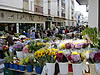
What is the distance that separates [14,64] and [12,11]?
1180cm

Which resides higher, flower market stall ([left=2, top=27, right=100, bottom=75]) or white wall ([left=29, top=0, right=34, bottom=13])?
white wall ([left=29, top=0, right=34, bottom=13])

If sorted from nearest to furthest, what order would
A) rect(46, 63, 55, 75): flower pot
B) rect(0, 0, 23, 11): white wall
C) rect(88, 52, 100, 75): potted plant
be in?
1. rect(88, 52, 100, 75): potted plant
2. rect(46, 63, 55, 75): flower pot
3. rect(0, 0, 23, 11): white wall

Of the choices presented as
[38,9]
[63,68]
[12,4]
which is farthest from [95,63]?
[38,9]

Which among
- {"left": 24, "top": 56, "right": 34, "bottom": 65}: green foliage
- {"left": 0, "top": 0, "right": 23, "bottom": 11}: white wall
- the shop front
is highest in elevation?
{"left": 0, "top": 0, "right": 23, "bottom": 11}: white wall

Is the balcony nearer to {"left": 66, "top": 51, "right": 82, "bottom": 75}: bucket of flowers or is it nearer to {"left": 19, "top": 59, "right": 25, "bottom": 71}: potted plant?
{"left": 19, "top": 59, "right": 25, "bottom": 71}: potted plant

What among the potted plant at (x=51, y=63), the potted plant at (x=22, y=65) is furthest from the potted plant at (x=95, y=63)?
the potted plant at (x=22, y=65)

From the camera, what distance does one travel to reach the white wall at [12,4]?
1416 centimetres

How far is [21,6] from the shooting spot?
1775cm

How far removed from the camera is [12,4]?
15797 mm

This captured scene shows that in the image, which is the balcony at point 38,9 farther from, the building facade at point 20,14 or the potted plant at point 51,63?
the potted plant at point 51,63

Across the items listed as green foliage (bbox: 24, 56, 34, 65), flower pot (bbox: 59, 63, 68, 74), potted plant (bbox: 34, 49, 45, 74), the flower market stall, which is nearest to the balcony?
the flower market stall

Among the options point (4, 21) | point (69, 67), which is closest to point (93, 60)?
point (69, 67)

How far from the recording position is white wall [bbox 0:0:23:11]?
14161 millimetres

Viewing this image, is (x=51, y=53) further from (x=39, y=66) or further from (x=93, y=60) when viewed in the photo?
(x=93, y=60)
